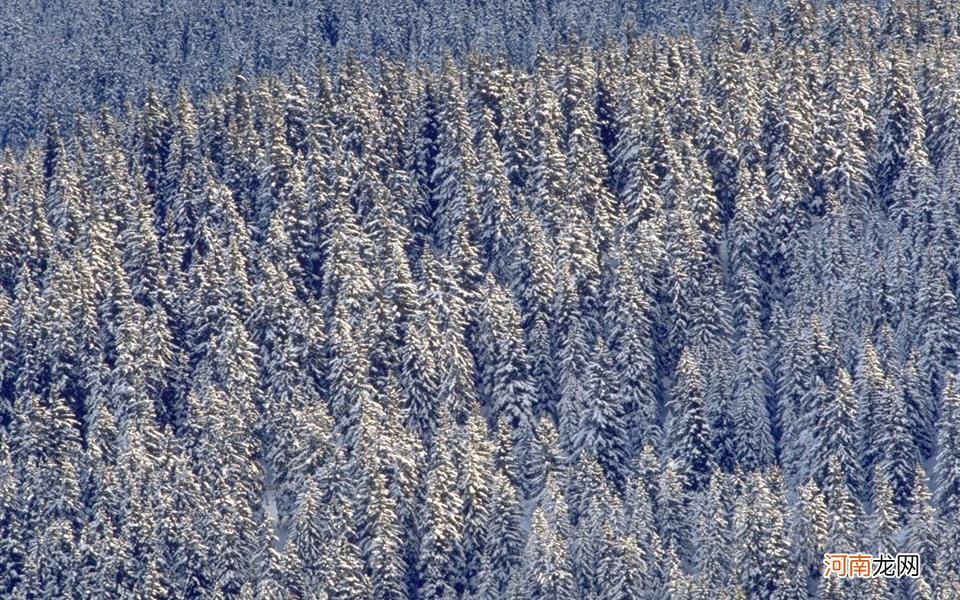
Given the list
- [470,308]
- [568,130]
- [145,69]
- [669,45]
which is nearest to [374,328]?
[470,308]

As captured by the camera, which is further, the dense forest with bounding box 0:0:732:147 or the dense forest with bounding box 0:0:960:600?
the dense forest with bounding box 0:0:732:147

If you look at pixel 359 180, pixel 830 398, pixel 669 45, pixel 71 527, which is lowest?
pixel 71 527

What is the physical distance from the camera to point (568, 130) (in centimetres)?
11894

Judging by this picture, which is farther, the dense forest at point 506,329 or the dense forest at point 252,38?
the dense forest at point 252,38

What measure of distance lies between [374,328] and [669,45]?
Answer: 1443 inches

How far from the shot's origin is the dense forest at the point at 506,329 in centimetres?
8912

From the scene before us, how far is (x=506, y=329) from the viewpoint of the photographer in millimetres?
101688

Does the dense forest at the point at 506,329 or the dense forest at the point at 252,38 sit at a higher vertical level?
the dense forest at the point at 252,38

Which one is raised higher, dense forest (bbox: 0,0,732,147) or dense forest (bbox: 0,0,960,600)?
dense forest (bbox: 0,0,732,147)

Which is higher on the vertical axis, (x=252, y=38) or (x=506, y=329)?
(x=252, y=38)

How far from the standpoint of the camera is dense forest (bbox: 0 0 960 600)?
292ft

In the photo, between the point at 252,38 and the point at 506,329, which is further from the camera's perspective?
the point at 252,38

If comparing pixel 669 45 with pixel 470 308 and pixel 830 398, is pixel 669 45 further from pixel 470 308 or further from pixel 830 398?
pixel 830 398

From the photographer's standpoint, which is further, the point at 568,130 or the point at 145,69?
the point at 145,69
